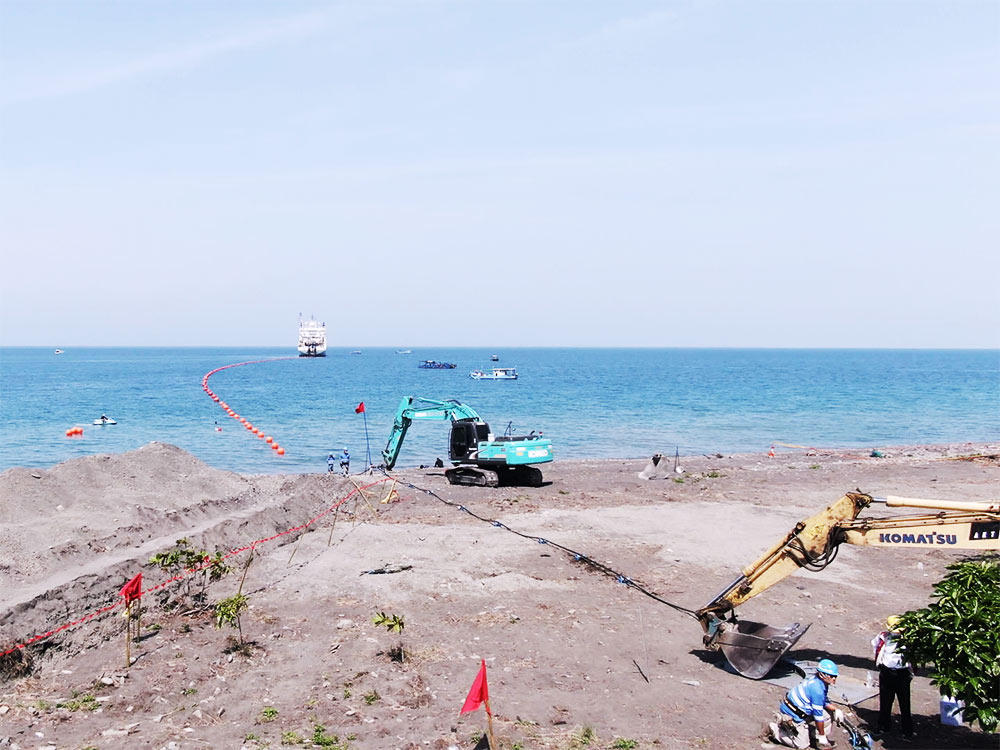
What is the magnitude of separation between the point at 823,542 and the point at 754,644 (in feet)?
6.35

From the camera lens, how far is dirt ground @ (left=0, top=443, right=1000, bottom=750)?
10180 mm

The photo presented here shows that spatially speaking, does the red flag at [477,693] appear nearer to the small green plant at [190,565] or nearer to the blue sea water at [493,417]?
the small green plant at [190,565]

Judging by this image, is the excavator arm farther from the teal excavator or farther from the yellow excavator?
the yellow excavator

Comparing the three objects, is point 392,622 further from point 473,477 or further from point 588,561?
point 473,477

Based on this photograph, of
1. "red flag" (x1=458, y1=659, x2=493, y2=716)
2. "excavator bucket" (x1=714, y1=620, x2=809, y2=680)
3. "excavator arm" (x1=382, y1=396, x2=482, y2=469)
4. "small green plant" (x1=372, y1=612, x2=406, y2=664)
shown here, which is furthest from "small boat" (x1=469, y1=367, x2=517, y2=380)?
"red flag" (x1=458, y1=659, x2=493, y2=716)

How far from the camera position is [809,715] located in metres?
9.54

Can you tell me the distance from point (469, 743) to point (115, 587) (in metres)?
8.72

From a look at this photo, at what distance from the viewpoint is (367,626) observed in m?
13.6

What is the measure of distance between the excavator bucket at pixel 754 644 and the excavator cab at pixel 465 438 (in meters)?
16.2

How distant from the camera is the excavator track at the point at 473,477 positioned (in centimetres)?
2778

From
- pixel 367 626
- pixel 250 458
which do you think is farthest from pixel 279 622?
pixel 250 458

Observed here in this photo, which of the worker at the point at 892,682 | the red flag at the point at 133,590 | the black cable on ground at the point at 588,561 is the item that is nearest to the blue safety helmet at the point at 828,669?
the worker at the point at 892,682

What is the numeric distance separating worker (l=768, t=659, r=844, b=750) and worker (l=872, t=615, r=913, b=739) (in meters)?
0.73

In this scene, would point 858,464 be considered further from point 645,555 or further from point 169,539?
point 169,539
